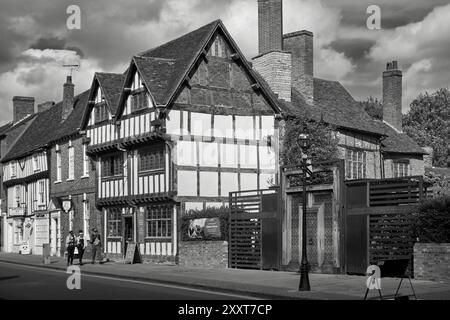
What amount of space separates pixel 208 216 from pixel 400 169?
17.5m

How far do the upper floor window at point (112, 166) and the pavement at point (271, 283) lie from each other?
8.07 m

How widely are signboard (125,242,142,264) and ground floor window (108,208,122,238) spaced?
2.82m

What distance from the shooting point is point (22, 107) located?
189 ft

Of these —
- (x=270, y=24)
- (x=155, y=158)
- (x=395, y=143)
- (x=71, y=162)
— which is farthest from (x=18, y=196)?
(x=395, y=143)

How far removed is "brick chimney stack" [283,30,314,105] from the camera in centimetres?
3669

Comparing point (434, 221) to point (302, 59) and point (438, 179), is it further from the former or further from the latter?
point (438, 179)

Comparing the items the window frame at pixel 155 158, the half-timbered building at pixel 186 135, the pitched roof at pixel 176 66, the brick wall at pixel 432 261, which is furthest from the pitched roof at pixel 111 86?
the brick wall at pixel 432 261

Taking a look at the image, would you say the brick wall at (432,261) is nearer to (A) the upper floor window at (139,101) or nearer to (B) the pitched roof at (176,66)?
(B) the pitched roof at (176,66)

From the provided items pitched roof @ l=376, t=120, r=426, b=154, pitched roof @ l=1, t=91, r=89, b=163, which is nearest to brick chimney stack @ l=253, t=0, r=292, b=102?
pitched roof @ l=376, t=120, r=426, b=154

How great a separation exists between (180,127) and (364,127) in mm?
12009

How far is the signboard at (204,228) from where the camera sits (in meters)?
27.0

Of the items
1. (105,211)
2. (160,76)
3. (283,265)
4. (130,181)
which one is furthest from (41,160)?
(283,265)

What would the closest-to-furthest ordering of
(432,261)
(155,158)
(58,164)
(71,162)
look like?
1. (432,261)
2. (155,158)
3. (71,162)
4. (58,164)

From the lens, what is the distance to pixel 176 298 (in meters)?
16.1
